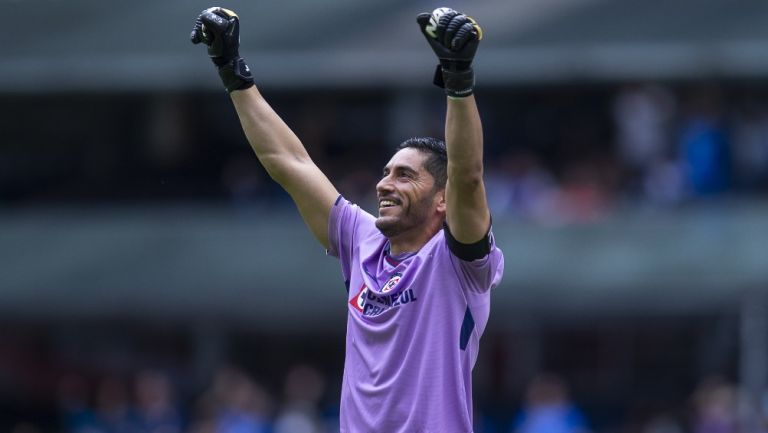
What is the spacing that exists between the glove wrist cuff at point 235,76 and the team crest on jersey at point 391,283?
108 cm

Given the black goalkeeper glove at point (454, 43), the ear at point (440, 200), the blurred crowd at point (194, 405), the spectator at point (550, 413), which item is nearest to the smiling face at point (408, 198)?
the ear at point (440, 200)

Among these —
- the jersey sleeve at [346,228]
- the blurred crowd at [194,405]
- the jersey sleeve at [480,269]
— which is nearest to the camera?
the jersey sleeve at [480,269]

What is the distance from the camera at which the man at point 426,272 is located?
17.5ft

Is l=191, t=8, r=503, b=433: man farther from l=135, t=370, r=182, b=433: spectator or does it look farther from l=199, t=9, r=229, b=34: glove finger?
l=135, t=370, r=182, b=433: spectator

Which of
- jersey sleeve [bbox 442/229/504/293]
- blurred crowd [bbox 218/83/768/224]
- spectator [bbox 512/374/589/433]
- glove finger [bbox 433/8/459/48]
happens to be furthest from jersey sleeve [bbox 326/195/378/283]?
blurred crowd [bbox 218/83/768/224]

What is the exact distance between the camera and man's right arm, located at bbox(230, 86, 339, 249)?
19.8 ft

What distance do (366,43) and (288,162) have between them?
38.6 feet

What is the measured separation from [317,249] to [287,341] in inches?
59.0

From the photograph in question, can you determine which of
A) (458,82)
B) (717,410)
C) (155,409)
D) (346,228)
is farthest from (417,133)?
(458,82)

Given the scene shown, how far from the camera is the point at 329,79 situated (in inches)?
704

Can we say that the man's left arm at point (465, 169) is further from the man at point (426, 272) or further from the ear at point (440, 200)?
the ear at point (440, 200)

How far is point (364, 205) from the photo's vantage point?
1666 cm

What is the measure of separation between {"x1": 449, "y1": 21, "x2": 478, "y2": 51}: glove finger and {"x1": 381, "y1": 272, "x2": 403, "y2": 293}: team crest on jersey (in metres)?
0.91

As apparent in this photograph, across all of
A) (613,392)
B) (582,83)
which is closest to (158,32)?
(582,83)
